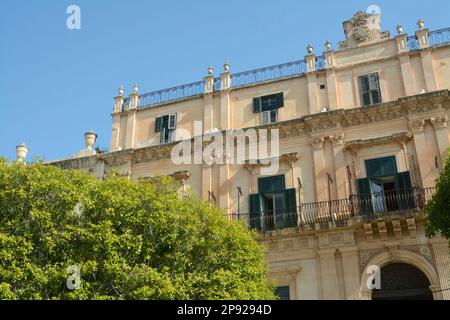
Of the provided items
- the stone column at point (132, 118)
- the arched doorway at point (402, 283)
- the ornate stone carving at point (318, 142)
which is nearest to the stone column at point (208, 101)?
the stone column at point (132, 118)

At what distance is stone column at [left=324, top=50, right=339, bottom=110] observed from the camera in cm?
2109

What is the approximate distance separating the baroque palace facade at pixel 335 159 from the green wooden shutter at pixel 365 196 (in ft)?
0.12

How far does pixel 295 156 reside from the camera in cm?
2048

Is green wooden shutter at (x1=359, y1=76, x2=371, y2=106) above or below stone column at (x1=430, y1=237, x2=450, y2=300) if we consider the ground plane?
above

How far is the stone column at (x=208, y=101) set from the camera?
2278cm

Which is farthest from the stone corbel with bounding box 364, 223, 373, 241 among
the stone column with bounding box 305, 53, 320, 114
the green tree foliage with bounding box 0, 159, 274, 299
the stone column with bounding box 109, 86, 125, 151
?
the stone column with bounding box 109, 86, 125, 151

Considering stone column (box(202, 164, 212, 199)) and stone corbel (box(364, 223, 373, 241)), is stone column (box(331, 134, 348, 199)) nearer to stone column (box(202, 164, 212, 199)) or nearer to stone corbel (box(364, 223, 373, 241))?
stone corbel (box(364, 223, 373, 241))

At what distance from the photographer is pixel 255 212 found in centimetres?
2008

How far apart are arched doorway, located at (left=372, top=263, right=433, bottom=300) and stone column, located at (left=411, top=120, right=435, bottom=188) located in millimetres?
2863

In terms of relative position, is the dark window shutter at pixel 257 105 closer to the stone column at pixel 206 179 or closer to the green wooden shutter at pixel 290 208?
the stone column at pixel 206 179

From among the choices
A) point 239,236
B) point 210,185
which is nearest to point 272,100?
point 210,185

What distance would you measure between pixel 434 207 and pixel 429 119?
6031mm

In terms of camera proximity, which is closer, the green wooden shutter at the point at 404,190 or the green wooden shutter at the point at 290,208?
the green wooden shutter at the point at 404,190

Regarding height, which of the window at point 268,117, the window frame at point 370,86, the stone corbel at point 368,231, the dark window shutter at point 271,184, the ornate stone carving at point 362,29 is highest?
the ornate stone carving at point 362,29
